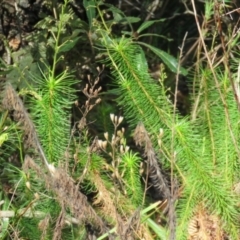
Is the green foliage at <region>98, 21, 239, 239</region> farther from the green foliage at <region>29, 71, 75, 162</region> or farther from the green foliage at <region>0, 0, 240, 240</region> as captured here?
the green foliage at <region>29, 71, 75, 162</region>

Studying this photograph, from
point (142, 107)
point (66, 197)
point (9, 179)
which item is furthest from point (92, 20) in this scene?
point (66, 197)

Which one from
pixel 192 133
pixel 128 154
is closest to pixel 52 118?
pixel 128 154

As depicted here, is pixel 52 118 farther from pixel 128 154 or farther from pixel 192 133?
pixel 192 133

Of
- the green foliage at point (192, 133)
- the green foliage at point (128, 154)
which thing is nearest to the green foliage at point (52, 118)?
the green foliage at point (128, 154)

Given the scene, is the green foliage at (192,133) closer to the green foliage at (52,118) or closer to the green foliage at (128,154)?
the green foliage at (128,154)

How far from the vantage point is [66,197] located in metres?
2.03

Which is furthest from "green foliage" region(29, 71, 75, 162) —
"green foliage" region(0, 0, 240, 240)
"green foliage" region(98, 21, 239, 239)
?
"green foliage" region(98, 21, 239, 239)

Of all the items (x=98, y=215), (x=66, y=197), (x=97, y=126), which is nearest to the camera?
(x=66, y=197)

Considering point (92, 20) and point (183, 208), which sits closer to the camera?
point (183, 208)

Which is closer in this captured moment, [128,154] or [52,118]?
[52,118]

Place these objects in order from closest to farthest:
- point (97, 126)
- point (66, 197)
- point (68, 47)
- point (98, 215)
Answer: point (66, 197) → point (98, 215) → point (68, 47) → point (97, 126)

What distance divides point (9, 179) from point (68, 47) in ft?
1.70

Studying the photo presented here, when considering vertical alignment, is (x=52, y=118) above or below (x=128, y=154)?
above

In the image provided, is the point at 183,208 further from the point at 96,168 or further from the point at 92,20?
the point at 92,20
